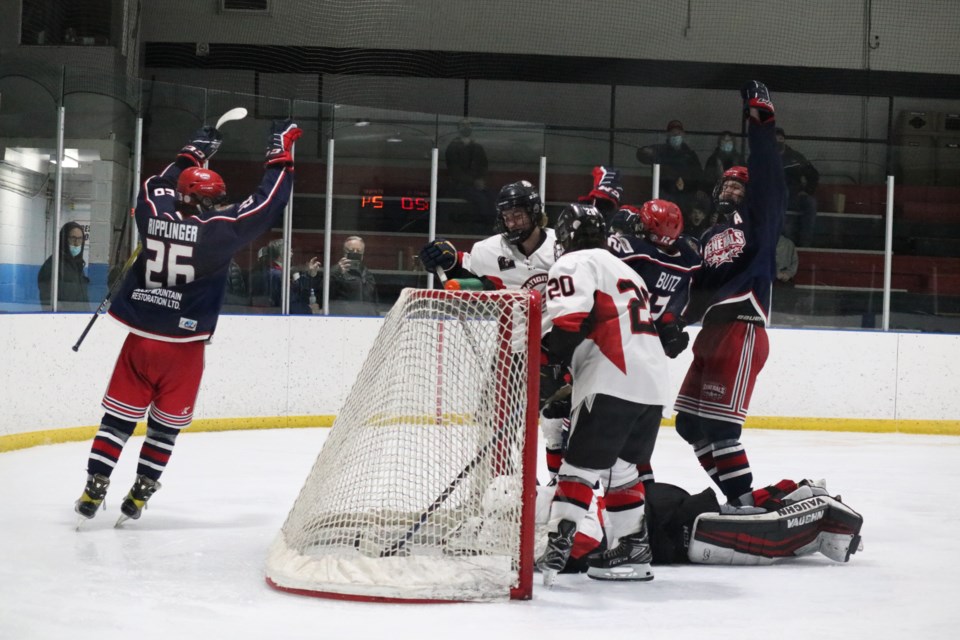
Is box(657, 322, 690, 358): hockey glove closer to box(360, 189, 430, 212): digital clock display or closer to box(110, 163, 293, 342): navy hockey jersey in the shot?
box(110, 163, 293, 342): navy hockey jersey

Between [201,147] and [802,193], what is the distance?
15.4ft

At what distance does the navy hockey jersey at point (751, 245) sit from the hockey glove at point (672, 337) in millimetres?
358

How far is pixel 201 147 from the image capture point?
4.26 m

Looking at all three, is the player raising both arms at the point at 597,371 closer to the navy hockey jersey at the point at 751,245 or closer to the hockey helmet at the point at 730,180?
the navy hockey jersey at the point at 751,245

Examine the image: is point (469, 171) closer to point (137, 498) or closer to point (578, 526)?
point (137, 498)

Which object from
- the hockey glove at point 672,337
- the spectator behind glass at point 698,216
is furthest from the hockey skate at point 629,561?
the spectator behind glass at point 698,216

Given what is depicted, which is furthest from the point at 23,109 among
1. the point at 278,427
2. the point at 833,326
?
the point at 833,326

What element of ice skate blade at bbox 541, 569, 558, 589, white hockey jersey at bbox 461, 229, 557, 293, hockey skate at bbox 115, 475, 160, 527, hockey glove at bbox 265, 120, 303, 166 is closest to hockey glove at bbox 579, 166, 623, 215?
white hockey jersey at bbox 461, 229, 557, 293

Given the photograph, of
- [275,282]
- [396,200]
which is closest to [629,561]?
[275,282]

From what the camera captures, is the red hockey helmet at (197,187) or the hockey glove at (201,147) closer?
the red hockey helmet at (197,187)

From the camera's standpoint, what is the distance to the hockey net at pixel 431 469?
299cm

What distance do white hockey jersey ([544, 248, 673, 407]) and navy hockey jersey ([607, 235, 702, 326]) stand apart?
2.62 ft

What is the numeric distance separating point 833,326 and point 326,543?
204 inches

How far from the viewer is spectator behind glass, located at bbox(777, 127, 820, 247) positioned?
772 centimetres
